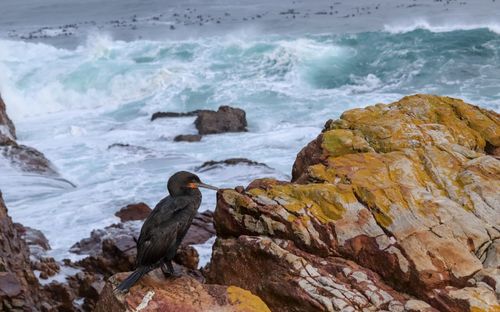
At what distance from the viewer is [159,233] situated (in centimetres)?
569

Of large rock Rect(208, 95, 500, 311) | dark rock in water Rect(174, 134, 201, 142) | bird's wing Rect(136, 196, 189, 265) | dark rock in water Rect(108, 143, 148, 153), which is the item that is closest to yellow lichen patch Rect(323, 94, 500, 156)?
large rock Rect(208, 95, 500, 311)

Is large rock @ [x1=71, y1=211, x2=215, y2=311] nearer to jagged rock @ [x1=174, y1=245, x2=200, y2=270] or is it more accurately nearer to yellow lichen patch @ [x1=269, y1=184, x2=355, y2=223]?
jagged rock @ [x1=174, y1=245, x2=200, y2=270]

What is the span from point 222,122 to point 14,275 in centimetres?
1433

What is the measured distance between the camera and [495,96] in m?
23.3

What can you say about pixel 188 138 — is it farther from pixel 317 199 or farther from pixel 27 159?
pixel 317 199

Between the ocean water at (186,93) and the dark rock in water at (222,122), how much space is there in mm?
478

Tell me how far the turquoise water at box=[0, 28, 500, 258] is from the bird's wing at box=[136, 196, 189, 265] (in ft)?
22.6

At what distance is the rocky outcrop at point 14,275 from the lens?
8.06 m

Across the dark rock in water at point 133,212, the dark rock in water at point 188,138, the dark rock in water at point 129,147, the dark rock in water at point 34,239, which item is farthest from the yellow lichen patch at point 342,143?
the dark rock in water at point 188,138

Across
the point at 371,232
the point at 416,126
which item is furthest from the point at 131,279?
the point at 416,126

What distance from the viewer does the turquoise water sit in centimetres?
1641

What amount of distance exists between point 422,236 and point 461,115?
379cm

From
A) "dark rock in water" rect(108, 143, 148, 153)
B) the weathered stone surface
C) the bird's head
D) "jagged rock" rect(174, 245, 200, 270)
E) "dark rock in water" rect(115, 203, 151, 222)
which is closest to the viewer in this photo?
the weathered stone surface

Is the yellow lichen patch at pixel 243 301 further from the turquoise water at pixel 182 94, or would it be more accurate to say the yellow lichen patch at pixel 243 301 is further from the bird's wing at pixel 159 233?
the turquoise water at pixel 182 94
